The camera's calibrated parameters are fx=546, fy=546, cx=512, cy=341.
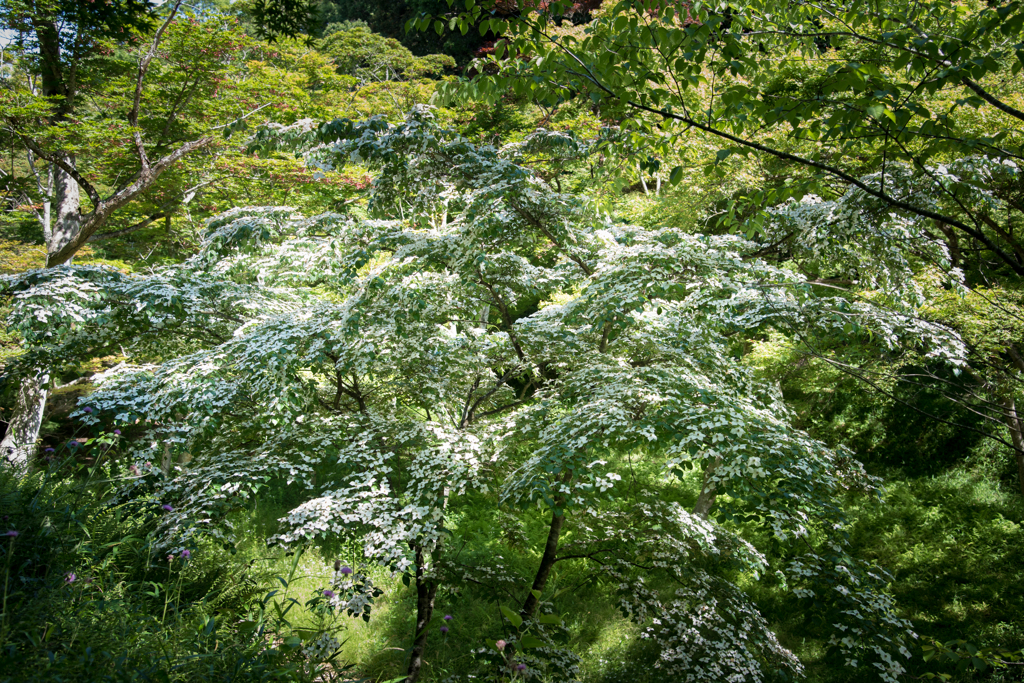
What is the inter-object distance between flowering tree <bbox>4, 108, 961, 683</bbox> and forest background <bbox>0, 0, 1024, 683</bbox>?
0.03 m

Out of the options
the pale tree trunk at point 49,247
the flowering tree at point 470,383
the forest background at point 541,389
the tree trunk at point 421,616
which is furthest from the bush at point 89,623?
the pale tree trunk at point 49,247

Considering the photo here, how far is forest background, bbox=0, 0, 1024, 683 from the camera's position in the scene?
2156 millimetres

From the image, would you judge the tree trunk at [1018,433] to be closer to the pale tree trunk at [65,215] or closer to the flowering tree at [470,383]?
the flowering tree at [470,383]

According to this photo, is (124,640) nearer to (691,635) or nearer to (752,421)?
(752,421)

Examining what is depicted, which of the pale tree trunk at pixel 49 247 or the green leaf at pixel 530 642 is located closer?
the green leaf at pixel 530 642

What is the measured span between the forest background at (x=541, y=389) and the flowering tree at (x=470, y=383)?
34 mm

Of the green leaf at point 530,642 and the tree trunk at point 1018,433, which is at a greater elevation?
the green leaf at point 530,642

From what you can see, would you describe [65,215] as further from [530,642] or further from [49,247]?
[530,642]

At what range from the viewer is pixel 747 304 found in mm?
4543

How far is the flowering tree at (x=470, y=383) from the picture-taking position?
3.32 meters

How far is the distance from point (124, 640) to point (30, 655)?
8.9 inches

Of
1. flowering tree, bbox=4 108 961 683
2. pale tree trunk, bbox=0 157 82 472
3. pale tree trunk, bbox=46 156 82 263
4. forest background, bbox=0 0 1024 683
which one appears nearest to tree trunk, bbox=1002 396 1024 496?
forest background, bbox=0 0 1024 683

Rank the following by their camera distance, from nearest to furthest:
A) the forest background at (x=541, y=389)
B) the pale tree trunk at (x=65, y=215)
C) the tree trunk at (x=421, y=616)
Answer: the forest background at (x=541, y=389) < the tree trunk at (x=421, y=616) < the pale tree trunk at (x=65, y=215)

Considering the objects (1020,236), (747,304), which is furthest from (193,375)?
(1020,236)
